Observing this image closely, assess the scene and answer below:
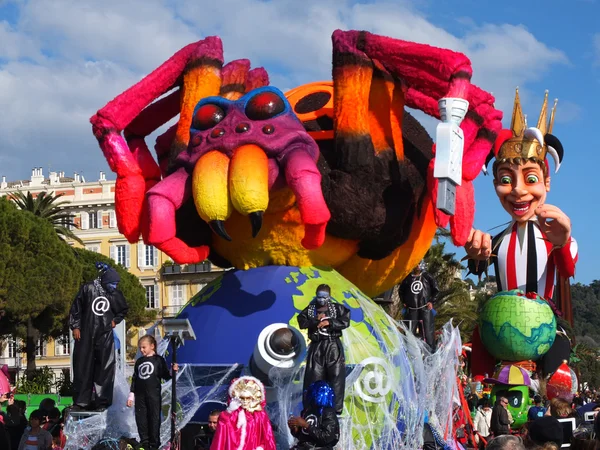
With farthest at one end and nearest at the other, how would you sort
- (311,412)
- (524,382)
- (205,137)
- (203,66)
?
1. (524,382)
2. (203,66)
3. (205,137)
4. (311,412)

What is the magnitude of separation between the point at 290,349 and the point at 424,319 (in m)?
4.69

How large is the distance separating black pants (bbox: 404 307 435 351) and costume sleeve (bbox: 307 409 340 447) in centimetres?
614

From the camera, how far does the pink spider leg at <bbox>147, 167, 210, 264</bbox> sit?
38.1ft

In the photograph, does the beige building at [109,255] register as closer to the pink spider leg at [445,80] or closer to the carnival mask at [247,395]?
the pink spider leg at [445,80]

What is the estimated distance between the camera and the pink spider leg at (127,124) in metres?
12.6

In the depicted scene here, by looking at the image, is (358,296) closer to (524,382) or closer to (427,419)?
(427,419)

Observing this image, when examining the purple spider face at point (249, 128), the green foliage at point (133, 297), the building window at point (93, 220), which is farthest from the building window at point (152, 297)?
the purple spider face at point (249, 128)

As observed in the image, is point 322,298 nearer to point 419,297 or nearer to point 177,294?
point 419,297

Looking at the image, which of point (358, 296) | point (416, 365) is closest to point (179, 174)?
point (358, 296)

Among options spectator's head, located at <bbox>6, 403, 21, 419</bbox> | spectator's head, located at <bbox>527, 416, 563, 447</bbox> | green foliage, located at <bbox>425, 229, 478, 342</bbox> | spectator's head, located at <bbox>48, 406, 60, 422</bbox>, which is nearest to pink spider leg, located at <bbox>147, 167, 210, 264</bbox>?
spectator's head, located at <bbox>48, 406, 60, 422</bbox>

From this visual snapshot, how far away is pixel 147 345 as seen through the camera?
35.2ft

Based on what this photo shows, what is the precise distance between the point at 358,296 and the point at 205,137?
8.27 ft

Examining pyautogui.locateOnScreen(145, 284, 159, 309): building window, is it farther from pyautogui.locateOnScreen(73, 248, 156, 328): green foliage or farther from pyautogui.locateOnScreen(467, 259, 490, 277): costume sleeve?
pyautogui.locateOnScreen(467, 259, 490, 277): costume sleeve

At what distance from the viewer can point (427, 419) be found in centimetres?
1184
